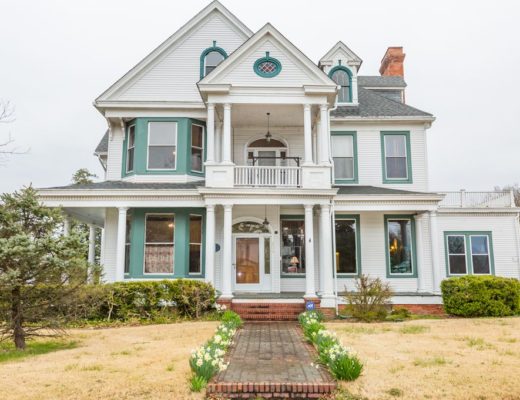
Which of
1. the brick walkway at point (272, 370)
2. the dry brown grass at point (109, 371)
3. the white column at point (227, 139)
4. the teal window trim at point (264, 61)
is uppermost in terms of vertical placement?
the teal window trim at point (264, 61)

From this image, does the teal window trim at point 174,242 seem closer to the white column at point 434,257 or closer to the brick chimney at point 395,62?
the white column at point 434,257

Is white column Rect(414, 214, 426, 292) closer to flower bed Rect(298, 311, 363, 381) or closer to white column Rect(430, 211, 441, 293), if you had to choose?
white column Rect(430, 211, 441, 293)

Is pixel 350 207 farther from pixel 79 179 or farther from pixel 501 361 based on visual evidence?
pixel 79 179

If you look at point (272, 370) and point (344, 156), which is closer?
point (272, 370)

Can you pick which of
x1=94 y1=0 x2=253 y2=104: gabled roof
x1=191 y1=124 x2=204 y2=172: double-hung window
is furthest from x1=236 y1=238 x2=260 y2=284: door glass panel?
x1=94 y1=0 x2=253 y2=104: gabled roof

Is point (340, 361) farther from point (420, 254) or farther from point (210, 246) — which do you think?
point (420, 254)

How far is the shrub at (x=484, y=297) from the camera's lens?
12430mm

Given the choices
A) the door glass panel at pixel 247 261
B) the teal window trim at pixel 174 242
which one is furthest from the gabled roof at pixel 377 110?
the teal window trim at pixel 174 242

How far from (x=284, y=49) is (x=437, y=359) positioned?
35.2 feet

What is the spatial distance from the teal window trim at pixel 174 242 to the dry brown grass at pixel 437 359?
550cm

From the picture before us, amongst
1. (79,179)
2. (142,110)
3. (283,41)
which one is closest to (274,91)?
(283,41)

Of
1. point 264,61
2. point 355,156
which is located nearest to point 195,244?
point 264,61

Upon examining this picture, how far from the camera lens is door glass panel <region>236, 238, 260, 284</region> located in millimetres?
14914

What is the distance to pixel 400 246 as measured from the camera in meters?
15.5
